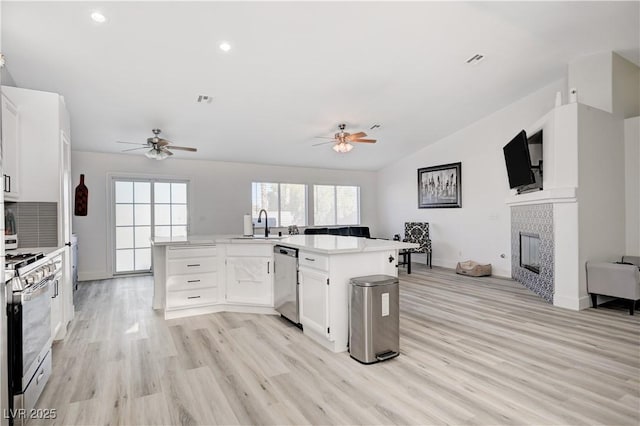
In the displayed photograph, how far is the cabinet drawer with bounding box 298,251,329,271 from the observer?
2.94m

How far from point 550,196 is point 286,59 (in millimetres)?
3783

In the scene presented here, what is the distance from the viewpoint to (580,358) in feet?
9.01

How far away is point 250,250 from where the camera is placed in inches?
157

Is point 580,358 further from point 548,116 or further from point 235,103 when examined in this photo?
point 235,103

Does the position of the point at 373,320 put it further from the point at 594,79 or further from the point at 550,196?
the point at 594,79

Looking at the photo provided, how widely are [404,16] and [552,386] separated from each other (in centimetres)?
347

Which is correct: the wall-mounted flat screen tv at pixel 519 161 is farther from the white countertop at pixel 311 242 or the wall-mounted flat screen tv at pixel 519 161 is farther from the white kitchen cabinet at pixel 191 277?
the white kitchen cabinet at pixel 191 277

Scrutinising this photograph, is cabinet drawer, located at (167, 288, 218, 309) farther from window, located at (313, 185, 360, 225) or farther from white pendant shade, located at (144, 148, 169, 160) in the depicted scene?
window, located at (313, 185, 360, 225)

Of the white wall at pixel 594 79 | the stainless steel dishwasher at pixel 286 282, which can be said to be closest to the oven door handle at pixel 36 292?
the stainless steel dishwasher at pixel 286 282

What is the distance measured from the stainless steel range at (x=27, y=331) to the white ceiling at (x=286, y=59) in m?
2.31

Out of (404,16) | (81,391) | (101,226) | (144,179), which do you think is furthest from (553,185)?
(101,226)

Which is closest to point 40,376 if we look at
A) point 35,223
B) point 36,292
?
point 36,292

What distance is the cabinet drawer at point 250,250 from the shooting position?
395 centimetres

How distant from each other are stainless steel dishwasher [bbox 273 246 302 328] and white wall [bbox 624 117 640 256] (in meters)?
4.80
